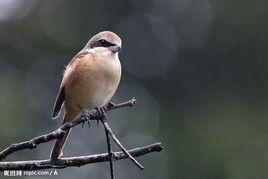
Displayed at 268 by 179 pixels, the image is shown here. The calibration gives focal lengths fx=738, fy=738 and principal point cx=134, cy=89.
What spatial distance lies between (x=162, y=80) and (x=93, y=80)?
6.49 metres

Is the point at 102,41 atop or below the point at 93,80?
atop

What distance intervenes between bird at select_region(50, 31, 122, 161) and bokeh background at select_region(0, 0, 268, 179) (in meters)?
4.55

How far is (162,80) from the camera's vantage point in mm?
10305

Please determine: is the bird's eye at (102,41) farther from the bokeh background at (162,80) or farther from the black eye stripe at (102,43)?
the bokeh background at (162,80)

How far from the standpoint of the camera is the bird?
3.78 metres

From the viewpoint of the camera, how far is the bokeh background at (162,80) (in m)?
9.00

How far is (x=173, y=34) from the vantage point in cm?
1112

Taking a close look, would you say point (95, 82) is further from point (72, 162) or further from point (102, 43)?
point (72, 162)

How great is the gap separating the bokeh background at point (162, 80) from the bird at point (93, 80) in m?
4.55

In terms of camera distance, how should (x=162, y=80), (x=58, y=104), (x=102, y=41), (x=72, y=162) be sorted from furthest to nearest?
(x=162, y=80) → (x=102, y=41) → (x=58, y=104) → (x=72, y=162)

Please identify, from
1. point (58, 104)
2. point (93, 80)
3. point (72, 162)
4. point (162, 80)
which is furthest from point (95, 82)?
point (162, 80)

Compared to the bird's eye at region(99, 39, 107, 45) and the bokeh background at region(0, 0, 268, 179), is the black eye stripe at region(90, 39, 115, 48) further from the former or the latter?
the bokeh background at region(0, 0, 268, 179)

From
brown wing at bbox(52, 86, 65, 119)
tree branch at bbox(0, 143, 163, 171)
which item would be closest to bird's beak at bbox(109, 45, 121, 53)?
brown wing at bbox(52, 86, 65, 119)

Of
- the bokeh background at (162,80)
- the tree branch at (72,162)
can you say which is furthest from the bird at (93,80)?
the bokeh background at (162,80)
